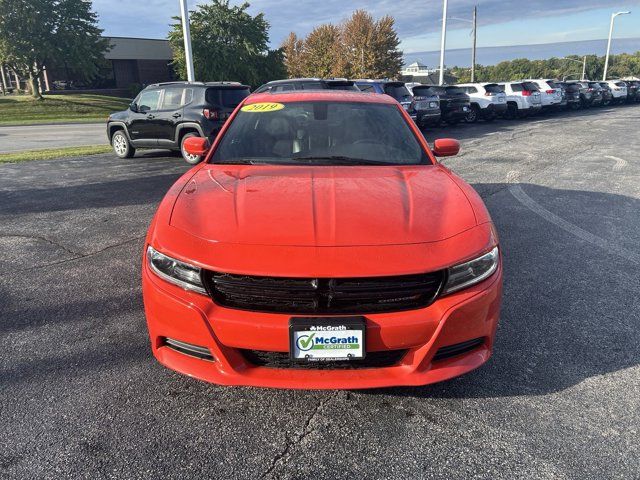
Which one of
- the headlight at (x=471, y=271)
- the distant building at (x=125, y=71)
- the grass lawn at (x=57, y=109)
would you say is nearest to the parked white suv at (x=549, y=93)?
the headlight at (x=471, y=271)

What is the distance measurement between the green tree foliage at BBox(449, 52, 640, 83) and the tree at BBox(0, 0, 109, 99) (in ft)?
230

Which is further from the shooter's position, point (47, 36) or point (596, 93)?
point (47, 36)

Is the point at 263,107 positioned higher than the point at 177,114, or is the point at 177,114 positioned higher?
the point at 263,107

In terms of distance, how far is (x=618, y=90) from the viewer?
111 feet

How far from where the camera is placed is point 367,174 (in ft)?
10.4

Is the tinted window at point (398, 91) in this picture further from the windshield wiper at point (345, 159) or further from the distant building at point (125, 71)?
the distant building at point (125, 71)

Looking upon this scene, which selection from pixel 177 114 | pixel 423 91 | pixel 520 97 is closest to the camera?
pixel 177 114

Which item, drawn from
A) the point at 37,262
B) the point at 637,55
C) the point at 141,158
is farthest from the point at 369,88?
the point at 637,55

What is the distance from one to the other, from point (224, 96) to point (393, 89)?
657 centimetres

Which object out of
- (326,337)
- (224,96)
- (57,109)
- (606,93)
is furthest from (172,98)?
(606,93)

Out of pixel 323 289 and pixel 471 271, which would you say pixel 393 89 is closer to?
pixel 471 271

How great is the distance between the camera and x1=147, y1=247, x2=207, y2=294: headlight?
232 cm

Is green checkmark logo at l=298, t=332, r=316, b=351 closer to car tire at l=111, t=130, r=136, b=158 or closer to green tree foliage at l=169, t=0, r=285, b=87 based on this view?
car tire at l=111, t=130, r=136, b=158

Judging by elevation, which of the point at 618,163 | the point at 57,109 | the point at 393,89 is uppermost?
the point at 393,89
